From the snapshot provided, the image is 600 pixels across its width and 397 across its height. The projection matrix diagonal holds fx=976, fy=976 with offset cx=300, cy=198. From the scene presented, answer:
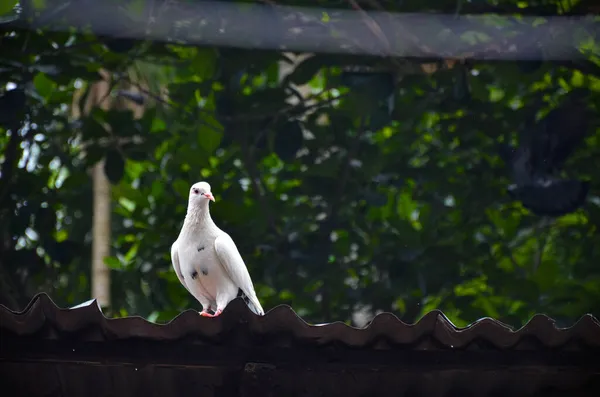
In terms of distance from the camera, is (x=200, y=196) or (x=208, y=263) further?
(x=200, y=196)

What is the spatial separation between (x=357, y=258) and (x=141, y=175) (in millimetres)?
1657

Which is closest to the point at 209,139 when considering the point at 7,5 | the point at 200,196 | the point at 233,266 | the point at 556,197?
the point at 7,5

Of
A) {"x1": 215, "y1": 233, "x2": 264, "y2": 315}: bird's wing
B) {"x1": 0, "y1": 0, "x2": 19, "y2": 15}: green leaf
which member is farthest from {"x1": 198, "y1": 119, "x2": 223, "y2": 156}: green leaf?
{"x1": 215, "y1": 233, "x2": 264, "y2": 315}: bird's wing

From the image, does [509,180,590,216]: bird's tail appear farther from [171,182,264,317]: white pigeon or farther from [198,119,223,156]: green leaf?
[171,182,264,317]: white pigeon

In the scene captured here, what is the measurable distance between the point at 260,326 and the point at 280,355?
0.45 feet

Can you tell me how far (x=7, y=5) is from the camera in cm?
590

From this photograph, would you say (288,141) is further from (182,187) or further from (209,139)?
(182,187)

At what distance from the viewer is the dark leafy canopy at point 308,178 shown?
641 cm

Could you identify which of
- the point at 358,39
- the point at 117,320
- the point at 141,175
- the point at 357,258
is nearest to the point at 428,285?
the point at 357,258

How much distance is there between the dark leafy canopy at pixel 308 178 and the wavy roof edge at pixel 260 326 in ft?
10.5

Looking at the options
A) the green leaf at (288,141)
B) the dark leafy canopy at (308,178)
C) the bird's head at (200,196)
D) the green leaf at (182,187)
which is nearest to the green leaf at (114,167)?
the dark leafy canopy at (308,178)

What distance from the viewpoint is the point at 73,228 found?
7125 millimetres

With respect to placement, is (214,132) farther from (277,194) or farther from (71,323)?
(71,323)

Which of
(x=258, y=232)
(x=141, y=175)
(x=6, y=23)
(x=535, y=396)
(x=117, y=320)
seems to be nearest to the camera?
(x=117, y=320)
